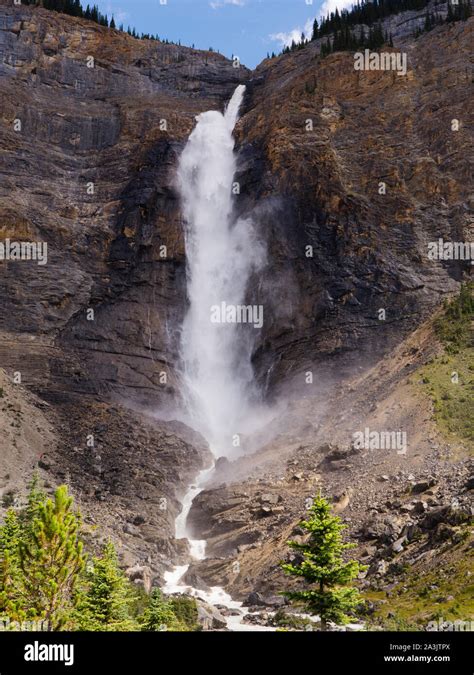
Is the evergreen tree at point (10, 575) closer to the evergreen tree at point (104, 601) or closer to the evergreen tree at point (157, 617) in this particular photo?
the evergreen tree at point (104, 601)

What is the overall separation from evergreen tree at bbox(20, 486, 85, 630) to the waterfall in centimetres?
3468

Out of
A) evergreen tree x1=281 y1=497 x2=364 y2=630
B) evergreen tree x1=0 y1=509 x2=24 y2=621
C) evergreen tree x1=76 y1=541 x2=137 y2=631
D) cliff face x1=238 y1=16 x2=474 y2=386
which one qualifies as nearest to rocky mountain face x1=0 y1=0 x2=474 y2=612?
cliff face x1=238 y1=16 x2=474 y2=386

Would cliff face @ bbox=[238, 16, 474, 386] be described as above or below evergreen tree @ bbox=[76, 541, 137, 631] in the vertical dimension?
above

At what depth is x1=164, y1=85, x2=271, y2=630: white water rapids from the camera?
187 ft

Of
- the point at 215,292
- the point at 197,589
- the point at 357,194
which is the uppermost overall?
the point at 357,194

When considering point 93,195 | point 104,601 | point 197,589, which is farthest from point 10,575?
point 93,195

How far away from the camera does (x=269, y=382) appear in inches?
2281

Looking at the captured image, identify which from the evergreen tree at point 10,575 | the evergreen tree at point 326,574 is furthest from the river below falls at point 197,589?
the evergreen tree at point 10,575

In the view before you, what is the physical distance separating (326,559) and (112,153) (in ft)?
223

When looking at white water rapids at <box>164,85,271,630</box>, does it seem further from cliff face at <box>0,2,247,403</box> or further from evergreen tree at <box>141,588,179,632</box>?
evergreen tree at <box>141,588,179,632</box>

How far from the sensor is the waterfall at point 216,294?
57875mm

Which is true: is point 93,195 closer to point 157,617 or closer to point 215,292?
Result: point 215,292

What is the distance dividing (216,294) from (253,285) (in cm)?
403

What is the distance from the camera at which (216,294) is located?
65.4m
